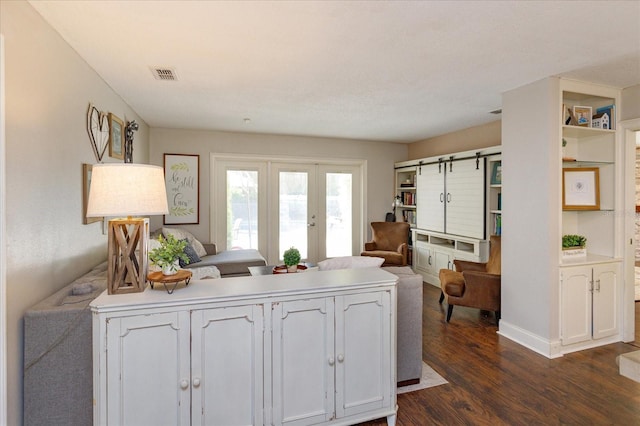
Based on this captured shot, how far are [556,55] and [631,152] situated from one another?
4.72ft

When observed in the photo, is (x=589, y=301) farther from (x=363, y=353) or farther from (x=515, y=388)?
(x=363, y=353)

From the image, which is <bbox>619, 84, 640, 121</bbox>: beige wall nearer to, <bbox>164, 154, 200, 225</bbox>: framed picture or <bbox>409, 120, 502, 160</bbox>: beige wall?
<bbox>409, 120, 502, 160</bbox>: beige wall

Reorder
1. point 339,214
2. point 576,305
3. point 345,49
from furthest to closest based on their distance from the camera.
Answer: point 339,214 → point 576,305 → point 345,49

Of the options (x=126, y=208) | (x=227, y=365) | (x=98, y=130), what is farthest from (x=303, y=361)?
(x=98, y=130)

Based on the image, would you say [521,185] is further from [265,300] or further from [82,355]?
[82,355]

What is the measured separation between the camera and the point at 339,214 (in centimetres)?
626

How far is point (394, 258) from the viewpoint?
527 cm

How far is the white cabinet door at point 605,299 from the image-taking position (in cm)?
314

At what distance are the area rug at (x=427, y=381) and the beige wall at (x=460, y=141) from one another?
10.7ft

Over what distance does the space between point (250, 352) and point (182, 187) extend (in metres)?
4.02

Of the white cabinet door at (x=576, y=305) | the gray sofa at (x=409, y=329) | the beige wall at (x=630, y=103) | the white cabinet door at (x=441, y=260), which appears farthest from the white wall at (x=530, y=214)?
the white cabinet door at (x=441, y=260)

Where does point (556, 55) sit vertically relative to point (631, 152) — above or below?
above

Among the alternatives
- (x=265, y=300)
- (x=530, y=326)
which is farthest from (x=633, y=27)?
(x=265, y=300)

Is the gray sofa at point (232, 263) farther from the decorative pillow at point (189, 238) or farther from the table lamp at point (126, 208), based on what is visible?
the table lamp at point (126, 208)
